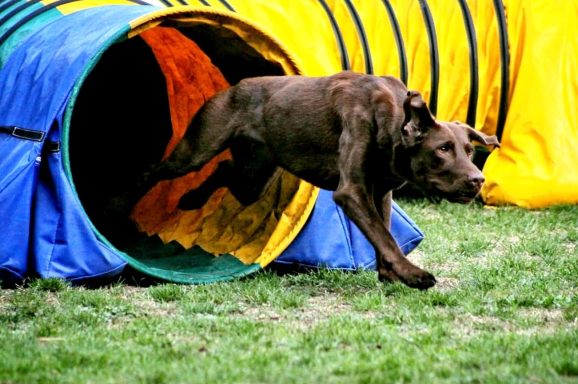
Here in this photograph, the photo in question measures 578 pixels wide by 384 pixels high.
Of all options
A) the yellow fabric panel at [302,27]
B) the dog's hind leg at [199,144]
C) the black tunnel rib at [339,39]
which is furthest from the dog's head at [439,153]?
the black tunnel rib at [339,39]

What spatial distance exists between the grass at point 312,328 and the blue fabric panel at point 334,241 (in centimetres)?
17

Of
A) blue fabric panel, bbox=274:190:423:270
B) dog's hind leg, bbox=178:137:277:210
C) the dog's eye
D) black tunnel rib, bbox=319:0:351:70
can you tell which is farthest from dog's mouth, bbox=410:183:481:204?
black tunnel rib, bbox=319:0:351:70

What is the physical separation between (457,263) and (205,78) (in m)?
2.34

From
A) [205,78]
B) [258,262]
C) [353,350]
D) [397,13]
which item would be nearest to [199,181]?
[205,78]

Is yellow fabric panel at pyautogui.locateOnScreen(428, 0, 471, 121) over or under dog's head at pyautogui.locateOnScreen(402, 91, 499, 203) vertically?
under

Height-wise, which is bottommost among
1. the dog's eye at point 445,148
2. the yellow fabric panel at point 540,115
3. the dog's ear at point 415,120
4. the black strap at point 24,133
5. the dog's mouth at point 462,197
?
the yellow fabric panel at point 540,115

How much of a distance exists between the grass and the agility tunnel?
0.34m

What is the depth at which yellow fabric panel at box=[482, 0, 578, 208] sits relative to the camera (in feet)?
31.7

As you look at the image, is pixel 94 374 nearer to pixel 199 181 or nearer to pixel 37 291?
pixel 37 291

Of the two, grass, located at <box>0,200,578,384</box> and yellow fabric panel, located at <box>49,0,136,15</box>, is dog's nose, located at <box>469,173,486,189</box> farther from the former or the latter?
yellow fabric panel, located at <box>49,0,136,15</box>

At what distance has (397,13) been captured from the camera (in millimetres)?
10297

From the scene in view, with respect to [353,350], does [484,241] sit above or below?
below

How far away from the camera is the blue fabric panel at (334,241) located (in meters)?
7.07

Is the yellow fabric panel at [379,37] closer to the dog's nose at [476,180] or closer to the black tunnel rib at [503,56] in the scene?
the black tunnel rib at [503,56]
